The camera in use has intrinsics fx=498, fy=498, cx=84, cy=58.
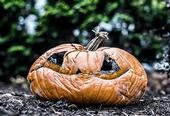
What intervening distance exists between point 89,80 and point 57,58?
407 millimetres

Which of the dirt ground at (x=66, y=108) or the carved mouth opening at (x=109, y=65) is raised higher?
the carved mouth opening at (x=109, y=65)

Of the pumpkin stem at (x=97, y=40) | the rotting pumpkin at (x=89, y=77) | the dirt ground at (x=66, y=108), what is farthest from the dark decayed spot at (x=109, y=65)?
the dirt ground at (x=66, y=108)

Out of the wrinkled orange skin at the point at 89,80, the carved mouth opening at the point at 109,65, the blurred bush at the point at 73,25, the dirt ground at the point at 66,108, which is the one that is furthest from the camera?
the blurred bush at the point at 73,25

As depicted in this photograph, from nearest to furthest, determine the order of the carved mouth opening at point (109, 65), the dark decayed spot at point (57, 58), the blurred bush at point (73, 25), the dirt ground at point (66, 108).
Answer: the dirt ground at point (66, 108) < the carved mouth opening at point (109, 65) < the dark decayed spot at point (57, 58) < the blurred bush at point (73, 25)

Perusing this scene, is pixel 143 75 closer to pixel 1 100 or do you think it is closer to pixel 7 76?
pixel 1 100

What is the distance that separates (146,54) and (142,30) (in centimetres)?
35

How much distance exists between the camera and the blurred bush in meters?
6.40

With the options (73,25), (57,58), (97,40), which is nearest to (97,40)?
(97,40)

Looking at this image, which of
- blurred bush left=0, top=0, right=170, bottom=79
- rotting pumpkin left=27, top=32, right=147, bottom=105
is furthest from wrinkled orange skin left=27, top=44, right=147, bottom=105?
blurred bush left=0, top=0, right=170, bottom=79

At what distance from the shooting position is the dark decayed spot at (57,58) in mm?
4157

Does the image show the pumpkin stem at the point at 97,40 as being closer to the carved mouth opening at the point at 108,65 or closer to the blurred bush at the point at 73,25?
the carved mouth opening at the point at 108,65

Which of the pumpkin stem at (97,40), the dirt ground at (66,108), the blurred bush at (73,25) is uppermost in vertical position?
the blurred bush at (73,25)

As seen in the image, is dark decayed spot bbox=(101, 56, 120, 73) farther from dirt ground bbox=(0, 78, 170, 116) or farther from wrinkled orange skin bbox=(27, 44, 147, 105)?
dirt ground bbox=(0, 78, 170, 116)

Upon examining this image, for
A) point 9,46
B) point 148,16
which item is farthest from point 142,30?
point 9,46
